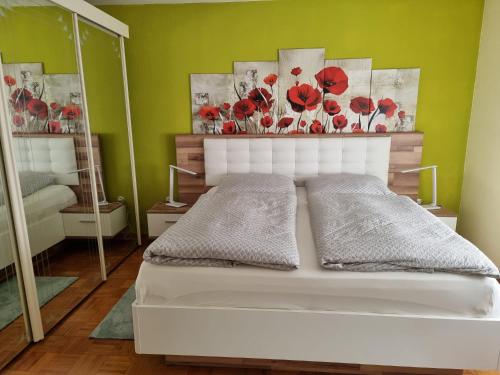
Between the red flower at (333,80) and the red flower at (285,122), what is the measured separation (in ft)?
1.39

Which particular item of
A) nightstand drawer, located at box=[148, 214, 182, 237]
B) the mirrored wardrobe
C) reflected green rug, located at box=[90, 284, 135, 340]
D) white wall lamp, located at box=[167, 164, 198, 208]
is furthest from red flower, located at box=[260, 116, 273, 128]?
reflected green rug, located at box=[90, 284, 135, 340]

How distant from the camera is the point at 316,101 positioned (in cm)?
334

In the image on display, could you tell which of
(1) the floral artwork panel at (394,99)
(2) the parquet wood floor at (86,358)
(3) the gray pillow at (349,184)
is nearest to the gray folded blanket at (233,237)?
(3) the gray pillow at (349,184)

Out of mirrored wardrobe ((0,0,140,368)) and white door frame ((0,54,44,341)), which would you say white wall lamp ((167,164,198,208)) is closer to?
mirrored wardrobe ((0,0,140,368))

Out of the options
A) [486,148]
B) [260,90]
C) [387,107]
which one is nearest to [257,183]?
[260,90]

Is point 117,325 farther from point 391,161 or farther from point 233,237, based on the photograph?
point 391,161

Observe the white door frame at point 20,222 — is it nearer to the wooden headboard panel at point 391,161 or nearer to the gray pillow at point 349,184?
the wooden headboard panel at point 391,161

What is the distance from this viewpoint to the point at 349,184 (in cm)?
293

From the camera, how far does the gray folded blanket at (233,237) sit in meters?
1.76

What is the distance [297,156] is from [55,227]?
210cm

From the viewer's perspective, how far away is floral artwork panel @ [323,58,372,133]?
3236mm

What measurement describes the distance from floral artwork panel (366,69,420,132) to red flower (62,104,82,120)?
2508mm

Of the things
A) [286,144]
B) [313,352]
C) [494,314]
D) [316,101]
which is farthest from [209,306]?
[316,101]

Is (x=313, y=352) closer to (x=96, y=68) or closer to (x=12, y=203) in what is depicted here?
(x=12, y=203)
